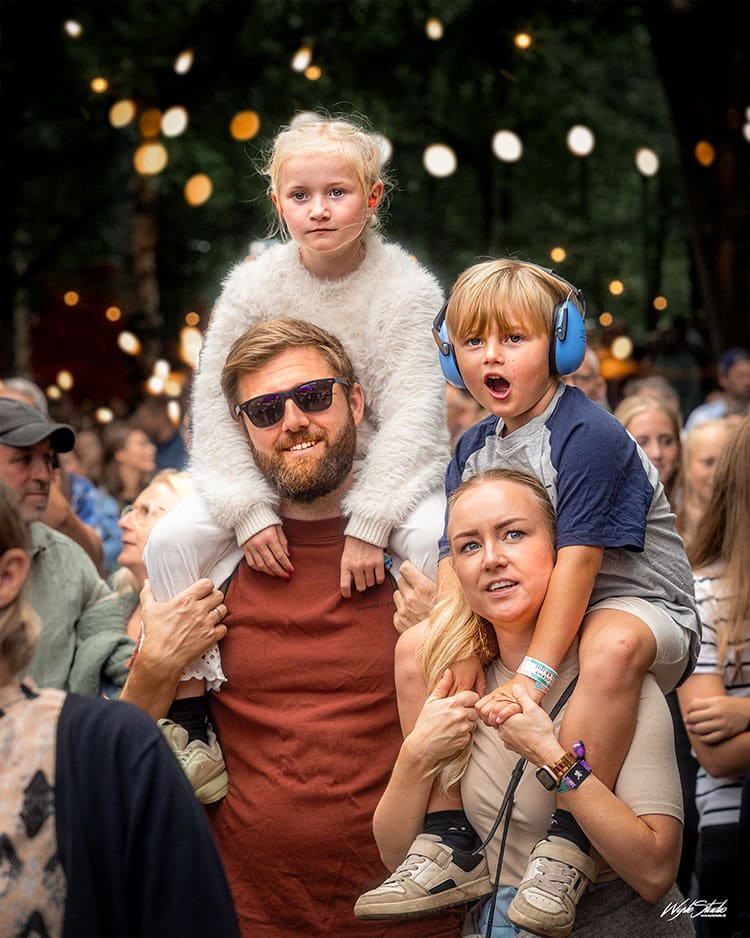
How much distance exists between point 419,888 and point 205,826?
0.88m

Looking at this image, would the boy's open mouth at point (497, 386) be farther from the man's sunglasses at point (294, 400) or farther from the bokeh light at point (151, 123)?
the bokeh light at point (151, 123)

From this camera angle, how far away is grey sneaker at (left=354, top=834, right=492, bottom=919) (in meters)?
3.01

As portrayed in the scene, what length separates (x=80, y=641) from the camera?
462 cm

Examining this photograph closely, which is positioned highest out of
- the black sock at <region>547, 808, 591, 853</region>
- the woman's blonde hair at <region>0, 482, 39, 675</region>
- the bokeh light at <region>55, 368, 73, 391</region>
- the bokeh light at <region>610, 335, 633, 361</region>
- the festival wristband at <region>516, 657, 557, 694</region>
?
the bokeh light at <region>610, 335, 633, 361</region>

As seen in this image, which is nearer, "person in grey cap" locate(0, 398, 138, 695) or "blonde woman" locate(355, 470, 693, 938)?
"blonde woman" locate(355, 470, 693, 938)

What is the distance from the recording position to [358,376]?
154 inches

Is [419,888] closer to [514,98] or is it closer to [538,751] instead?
[538,751]

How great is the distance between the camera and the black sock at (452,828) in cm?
316

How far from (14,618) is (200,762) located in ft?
4.45

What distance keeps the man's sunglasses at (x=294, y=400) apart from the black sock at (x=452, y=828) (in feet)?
3.74

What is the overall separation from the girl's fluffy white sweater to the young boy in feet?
1.02

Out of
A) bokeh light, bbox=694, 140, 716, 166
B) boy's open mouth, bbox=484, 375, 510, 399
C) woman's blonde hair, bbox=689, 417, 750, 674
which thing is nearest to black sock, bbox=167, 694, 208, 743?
boy's open mouth, bbox=484, 375, 510, 399

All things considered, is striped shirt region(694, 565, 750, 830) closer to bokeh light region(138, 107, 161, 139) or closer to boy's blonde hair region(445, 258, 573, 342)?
boy's blonde hair region(445, 258, 573, 342)
